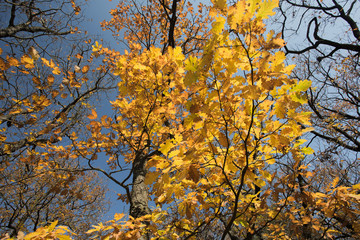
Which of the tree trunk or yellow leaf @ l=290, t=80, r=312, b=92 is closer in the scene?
yellow leaf @ l=290, t=80, r=312, b=92

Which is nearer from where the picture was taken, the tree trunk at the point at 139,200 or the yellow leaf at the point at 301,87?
the yellow leaf at the point at 301,87

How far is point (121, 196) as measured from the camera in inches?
134

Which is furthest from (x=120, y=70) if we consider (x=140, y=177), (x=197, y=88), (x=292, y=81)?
(x=140, y=177)

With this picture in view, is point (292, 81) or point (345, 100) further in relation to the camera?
point (345, 100)

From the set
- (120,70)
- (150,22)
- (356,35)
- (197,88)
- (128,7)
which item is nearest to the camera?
(197,88)

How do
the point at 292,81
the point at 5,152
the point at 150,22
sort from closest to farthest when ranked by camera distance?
the point at 292,81, the point at 5,152, the point at 150,22

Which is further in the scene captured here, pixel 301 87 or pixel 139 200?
pixel 139 200

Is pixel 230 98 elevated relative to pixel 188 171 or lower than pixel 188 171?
elevated

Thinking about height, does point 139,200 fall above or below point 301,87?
below

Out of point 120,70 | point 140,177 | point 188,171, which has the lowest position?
point 188,171

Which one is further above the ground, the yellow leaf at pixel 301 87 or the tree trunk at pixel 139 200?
the yellow leaf at pixel 301 87

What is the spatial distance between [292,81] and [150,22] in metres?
6.19

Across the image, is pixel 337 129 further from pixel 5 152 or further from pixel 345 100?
pixel 5 152

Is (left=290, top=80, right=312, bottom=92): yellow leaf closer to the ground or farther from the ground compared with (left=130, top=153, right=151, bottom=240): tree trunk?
farther from the ground
